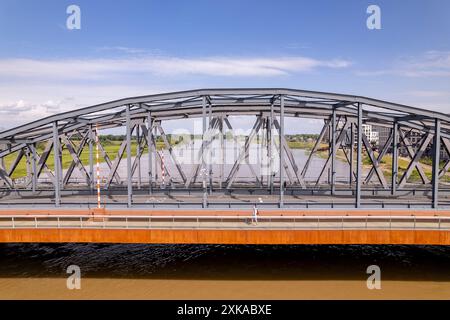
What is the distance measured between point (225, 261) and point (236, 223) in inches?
159

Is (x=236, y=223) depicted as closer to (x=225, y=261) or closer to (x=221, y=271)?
(x=221, y=271)

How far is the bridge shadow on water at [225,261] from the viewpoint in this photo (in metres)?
17.5

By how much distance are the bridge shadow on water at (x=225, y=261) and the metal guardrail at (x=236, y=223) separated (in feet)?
10.2

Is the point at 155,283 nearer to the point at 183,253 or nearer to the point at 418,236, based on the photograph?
the point at 183,253

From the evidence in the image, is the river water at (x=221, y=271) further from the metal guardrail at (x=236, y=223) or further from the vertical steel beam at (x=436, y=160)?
the vertical steel beam at (x=436, y=160)

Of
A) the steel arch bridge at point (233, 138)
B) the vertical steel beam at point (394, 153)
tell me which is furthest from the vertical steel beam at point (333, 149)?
the vertical steel beam at point (394, 153)

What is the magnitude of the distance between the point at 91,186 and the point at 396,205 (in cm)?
2216

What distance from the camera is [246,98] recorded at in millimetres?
22359

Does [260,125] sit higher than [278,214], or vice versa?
[260,125]

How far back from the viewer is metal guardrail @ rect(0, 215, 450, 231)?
50.8 feet

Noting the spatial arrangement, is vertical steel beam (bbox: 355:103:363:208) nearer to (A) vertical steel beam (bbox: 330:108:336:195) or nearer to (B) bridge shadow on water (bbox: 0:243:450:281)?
(A) vertical steel beam (bbox: 330:108:336:195)
